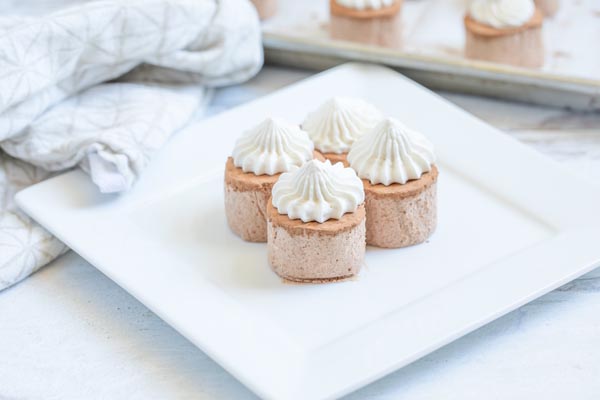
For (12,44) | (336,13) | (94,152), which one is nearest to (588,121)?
(336,13)

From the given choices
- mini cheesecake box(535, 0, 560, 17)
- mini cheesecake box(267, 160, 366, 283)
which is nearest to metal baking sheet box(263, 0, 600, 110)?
mini cheesecake box(535, 0, 560, 17)

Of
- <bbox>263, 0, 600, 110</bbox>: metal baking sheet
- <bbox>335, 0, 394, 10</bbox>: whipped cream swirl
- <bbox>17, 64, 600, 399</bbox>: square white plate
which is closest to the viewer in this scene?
<bbox>17, 64, 600, 399</bbox>: square white plate

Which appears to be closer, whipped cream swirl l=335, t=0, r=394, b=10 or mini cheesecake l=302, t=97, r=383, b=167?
mini cheesecake l=302, t=97, r=383, b=167

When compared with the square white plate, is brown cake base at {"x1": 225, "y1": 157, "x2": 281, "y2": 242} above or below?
above

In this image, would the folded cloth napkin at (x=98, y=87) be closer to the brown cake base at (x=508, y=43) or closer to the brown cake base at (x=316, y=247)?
the brown cake base at (x=316, y=247)

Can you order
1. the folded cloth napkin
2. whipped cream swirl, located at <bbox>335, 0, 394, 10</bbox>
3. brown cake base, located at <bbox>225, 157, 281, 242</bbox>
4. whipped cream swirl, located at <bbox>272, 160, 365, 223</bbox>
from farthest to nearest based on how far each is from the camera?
whipped cream swirl, located at <bbox>335, 0, 394, 10</bbox> → the folded cloth napkin → brown cake base, located at <bbox>225, 157, 281, 242</bbox> → whipped cream swirl, located at <bbox>272, 160, 365, 223</bbox>

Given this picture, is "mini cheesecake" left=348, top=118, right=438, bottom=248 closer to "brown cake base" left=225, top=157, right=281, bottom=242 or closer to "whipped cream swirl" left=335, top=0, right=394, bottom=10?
"brown cake base" left=225, top=157, right=281, bottom=242

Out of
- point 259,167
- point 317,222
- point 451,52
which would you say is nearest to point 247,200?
point 259,167

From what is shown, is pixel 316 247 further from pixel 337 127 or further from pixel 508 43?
pixel 508 43

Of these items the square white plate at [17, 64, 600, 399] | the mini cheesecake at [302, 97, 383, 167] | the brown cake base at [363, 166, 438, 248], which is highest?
the mini cheesecake at [302, 97, 383, 167]
